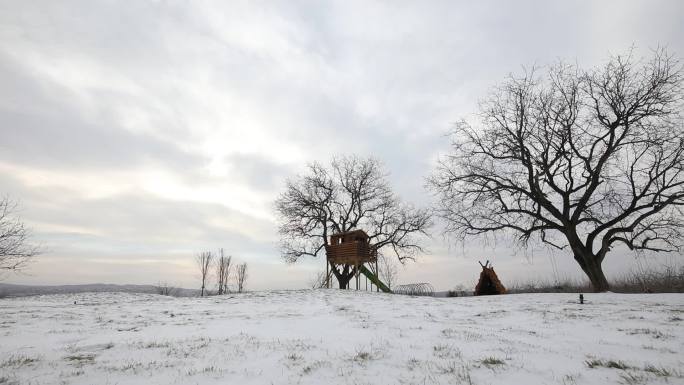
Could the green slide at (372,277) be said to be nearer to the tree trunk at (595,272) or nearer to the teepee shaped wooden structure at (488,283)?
the teepee shaped wooden structure at (488,283)

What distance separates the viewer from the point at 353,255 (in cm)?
2575

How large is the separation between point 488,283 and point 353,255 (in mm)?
9947

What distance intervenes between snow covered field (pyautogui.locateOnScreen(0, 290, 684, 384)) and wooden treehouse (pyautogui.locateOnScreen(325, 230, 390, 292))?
47.7ft

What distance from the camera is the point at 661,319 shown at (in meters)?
8.85

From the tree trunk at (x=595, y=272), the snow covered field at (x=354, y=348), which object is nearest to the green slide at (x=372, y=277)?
the tree trunk at (x=595, y=272)

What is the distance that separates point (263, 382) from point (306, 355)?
1.41m

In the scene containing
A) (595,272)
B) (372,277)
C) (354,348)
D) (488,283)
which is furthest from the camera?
(372,277)

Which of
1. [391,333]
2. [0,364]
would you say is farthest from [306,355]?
[0,364]

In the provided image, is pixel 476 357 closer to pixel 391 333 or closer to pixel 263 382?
pixel 391 333

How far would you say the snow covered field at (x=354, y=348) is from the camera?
458cm

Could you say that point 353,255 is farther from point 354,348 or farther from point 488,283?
point 354,348

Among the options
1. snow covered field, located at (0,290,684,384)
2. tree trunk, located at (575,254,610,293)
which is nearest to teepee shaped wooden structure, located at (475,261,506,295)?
tree trunk, located at (575,254,610,293)

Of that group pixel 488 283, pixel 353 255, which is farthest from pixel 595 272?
pixel 353 255

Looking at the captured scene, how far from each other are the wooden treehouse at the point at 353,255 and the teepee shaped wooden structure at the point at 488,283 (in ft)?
26.2
